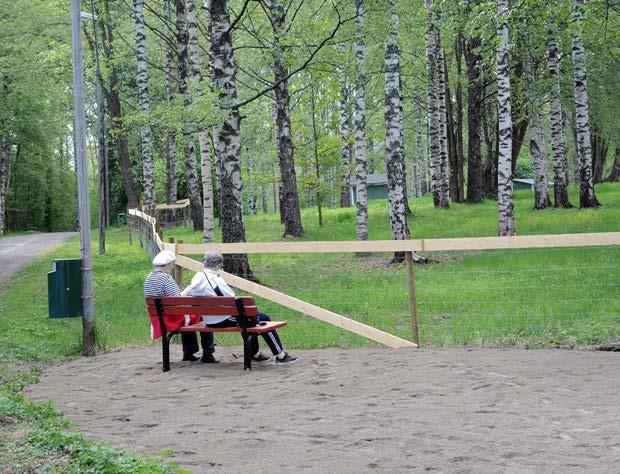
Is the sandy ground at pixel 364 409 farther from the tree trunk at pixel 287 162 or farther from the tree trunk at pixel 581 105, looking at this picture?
the tree trunk at pixel 581 105

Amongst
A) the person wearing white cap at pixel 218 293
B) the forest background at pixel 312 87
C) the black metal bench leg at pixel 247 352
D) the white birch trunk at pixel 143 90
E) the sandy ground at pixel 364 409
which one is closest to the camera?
the sandy ground at pixel 364 409

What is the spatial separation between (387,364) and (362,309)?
3562 mm

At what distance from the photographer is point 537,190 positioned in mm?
28656

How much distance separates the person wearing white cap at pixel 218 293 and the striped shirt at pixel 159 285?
0.23m

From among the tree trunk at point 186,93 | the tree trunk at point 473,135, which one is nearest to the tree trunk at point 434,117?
the tree trunk at point 473,135

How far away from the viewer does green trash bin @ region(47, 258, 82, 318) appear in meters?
12.3

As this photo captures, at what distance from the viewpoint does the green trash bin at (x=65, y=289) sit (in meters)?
12.3

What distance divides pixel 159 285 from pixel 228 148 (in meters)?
6.40

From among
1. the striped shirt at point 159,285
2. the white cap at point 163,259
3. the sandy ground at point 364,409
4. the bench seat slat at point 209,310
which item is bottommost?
the sandy ground at point 364,409

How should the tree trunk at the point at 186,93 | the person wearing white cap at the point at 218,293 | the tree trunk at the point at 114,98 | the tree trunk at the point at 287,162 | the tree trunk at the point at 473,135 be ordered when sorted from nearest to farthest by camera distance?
the person wearing white cap at the point at 218,293
the tree trunk at the point at 186,93
the tree trunk at the point at 287,162
the tree trunk at the point at 473,135
the tree trunk at the point at 114,98

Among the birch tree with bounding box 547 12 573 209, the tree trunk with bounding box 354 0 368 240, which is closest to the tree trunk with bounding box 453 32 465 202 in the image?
the birch tree with bounding box 547 12 573 209

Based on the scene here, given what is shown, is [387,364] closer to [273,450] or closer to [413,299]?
[413,299]

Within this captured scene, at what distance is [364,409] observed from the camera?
763 cm

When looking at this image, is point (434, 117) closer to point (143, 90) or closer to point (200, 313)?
point (143, 90)
